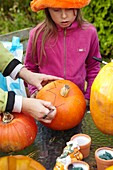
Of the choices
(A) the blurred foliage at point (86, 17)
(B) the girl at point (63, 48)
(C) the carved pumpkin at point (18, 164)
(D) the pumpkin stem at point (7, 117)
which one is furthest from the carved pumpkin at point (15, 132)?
(A) the blurred foliage at point (86, 17)

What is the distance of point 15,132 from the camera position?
1706 mm

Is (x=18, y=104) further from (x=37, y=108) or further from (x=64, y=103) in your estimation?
(x=64, y=103)

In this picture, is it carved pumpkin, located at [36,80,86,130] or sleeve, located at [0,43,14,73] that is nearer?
carved pumpkin, located at [36,80,86,130]

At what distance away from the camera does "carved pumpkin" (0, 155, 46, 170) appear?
1.54m

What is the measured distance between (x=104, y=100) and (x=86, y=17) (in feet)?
11.4

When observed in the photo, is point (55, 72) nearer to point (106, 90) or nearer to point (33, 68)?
point (33, 68)

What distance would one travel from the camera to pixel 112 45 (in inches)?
199

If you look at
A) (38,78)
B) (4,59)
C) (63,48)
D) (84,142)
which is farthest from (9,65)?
(84,142)

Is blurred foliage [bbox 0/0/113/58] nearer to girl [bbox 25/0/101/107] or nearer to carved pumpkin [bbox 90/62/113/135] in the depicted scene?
girl [bbox 25/0/101/107]

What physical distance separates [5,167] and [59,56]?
1071mm

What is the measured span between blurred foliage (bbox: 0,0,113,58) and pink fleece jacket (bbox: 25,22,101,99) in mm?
2437

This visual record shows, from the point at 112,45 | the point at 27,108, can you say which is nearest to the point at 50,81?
the point at 27,108

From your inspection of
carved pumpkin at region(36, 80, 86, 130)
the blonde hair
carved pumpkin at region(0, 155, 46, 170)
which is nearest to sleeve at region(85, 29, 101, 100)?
the blonde hair

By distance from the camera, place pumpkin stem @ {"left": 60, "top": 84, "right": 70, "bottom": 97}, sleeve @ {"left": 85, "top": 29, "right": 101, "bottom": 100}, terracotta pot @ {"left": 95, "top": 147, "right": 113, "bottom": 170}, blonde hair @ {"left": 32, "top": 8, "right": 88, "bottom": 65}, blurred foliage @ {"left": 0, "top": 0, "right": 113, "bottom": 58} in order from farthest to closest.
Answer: blurred foliage @ {"left": 0, "top": 0, "right": 113, "bottom": 58}, sleeve @ {"left": 85, "top": 29, "right": 101, "bottom": 100}, blonde hair @ {"left": 32, "top": 8, "right": 88, "bottom": 65}, pumpkin stem @ {"left": 60, "top": 84, "right": 70, "bottom": 97}, terracotta pot @ {"left": 95, "top": 147, "right": 113, "bottom": 170}
